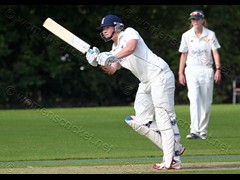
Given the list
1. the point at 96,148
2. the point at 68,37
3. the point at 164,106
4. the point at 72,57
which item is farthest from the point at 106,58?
the point at 72,57

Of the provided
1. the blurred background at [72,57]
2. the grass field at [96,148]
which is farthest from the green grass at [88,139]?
the blurred background at [72,57]

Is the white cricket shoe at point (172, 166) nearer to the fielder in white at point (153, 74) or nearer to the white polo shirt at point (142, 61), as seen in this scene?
the fielder in white at point (153, 74)

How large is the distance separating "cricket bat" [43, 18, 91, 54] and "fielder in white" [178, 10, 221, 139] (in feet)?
16.5

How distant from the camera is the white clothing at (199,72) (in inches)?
625

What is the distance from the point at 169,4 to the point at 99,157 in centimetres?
2596

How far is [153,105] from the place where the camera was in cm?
1126

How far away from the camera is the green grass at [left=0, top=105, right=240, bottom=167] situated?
13.2 metres

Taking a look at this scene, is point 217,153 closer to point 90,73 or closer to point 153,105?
point 153,105

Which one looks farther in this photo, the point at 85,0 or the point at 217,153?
the point at 85,0

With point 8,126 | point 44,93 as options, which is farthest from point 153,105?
point 44,93

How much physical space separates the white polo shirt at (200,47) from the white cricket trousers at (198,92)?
0.45 feet

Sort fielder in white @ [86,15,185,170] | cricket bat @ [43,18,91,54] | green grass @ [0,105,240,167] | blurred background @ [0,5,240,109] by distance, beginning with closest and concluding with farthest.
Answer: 1. fielder in white @ [86,15,185,170]
2. cricket bat @ [43,18,91,54]
3. green grass @ [0,105,240,167]
4. blurred background @ [0,5,240,109]

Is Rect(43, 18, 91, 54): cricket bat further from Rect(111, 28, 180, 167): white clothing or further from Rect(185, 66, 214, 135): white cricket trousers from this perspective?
Rect(185, 66, 214, 135): white cricket trousers

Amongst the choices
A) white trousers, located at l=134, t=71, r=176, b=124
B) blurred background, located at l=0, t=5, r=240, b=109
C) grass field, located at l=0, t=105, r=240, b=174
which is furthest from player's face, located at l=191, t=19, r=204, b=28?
blurred background, located at l=0, t=5, r=240, b=109
